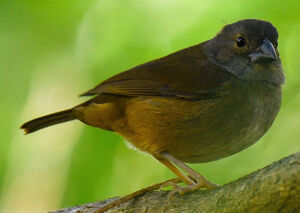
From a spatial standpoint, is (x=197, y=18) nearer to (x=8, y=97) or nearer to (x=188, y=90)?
(x=188, y=90)

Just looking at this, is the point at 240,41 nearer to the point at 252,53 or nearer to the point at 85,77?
the point at 252,53

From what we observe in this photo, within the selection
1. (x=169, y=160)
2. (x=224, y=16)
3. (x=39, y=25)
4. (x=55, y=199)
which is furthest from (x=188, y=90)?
(x=39, y=25)

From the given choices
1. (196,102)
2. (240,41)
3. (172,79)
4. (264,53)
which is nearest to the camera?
(196,102)

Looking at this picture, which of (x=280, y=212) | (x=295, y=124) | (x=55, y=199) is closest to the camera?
(x=280, y=212)

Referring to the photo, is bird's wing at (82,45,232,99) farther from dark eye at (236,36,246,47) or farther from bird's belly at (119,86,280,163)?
dark eye at (236,36,246,47)

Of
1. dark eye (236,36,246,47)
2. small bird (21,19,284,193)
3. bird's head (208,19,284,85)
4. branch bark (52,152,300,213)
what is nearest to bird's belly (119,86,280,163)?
small bird (21,19,284,193)

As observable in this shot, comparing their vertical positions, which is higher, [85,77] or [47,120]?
[85,77]

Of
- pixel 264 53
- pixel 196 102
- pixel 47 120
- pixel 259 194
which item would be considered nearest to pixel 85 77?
pixel 47 120
